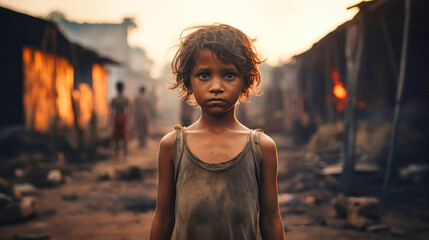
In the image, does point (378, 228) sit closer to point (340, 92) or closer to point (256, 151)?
point (256, 151)

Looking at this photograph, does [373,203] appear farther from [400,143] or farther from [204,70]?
[204,70]

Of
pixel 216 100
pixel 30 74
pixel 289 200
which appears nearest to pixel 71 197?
pixel 289 200

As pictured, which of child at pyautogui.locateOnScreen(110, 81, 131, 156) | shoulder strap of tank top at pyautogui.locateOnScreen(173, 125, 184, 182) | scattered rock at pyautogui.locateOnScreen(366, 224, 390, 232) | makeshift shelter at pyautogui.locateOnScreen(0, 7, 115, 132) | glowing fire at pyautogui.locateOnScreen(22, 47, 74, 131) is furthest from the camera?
glowing fire at pyautogui.locateOnScreen(22, 47, 74, 131)

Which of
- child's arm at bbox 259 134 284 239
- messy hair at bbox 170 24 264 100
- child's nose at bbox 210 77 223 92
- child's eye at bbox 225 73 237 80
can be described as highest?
messy hair at bbox 170 24 264 100

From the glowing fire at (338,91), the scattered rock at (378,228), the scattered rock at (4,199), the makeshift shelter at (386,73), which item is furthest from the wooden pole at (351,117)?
the scattered rock at (4,199)

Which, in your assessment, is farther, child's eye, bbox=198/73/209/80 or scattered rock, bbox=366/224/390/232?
scattered rock, bbox=366/224/390/232

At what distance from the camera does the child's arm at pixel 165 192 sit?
1.60 metres

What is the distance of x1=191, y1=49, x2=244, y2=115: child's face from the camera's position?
4.89ft

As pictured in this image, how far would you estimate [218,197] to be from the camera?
1468 mm

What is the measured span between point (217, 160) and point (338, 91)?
9181 millimetres

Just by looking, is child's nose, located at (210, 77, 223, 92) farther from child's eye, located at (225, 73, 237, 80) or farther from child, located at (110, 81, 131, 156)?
child, located at (110, 81, 131, 156)

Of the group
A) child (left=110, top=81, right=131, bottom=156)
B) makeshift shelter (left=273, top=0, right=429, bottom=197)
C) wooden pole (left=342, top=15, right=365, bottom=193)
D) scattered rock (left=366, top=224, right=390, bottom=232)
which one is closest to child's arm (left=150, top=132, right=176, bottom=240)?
scattered rock (left=366, top=224, right=390, bottom=232)

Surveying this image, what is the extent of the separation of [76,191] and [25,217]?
161cm

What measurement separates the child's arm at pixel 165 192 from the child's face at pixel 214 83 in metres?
0.25
